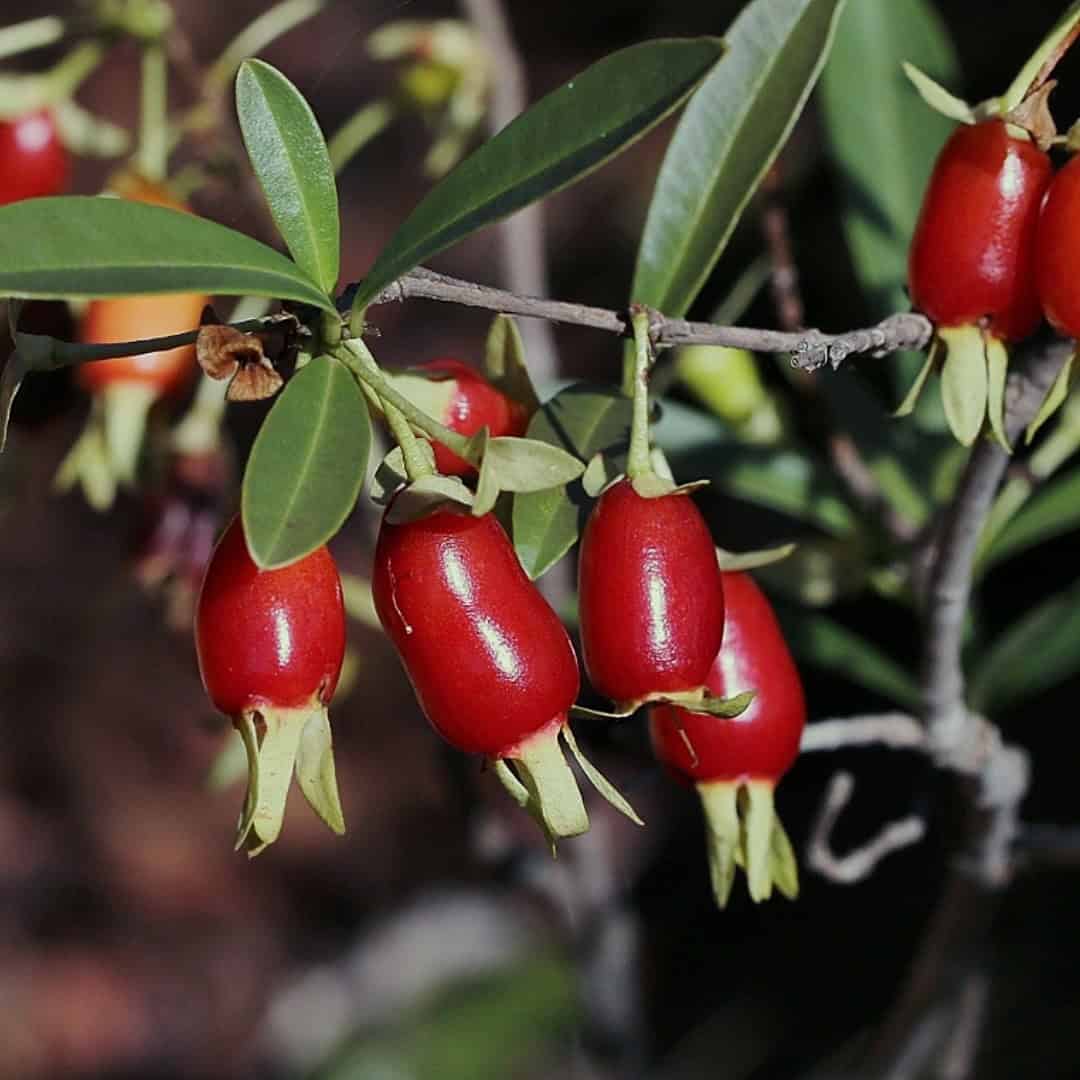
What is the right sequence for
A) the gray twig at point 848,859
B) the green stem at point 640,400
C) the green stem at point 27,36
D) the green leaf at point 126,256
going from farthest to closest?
the green stem at point 27,36
the gray twig at point 848,859
the green stem at point 640,400
the green leaf at point 126,256

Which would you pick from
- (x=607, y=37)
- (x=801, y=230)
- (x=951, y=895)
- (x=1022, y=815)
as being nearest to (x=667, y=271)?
(x=951, y=895)

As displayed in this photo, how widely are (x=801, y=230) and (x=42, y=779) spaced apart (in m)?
1.70

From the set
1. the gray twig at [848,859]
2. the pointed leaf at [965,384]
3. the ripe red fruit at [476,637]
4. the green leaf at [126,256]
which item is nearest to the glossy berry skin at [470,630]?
the ripe red fruit at [476,637]

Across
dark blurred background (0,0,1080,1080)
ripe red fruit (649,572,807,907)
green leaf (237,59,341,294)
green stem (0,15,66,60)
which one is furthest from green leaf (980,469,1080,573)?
dark blurred background (0,0,1080,1080)

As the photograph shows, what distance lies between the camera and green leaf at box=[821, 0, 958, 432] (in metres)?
1.19

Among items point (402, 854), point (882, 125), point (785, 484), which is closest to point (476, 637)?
point (785, 484)

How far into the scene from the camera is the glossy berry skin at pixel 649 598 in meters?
0.61

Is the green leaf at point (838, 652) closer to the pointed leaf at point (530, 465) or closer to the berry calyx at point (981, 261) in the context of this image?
the berry calyx at point (981, 261)

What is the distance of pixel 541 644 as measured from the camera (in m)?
0.60

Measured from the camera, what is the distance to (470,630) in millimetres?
590

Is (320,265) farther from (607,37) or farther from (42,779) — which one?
(42,779)

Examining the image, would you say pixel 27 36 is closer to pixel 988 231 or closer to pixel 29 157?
pixel 29 157

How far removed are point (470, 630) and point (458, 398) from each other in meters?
0.15

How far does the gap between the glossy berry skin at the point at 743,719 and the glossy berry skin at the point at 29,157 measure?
0.61m
